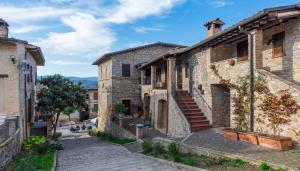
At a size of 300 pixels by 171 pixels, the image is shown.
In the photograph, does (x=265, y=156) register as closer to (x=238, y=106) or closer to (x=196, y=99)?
(x=238, y=106)

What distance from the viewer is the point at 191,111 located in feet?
56.4

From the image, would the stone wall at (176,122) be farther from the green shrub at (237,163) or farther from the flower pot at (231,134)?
the green shrub at (237,163)

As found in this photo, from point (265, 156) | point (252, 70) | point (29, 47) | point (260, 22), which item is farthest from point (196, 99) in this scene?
point (29, 47)

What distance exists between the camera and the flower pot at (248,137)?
1118 cm

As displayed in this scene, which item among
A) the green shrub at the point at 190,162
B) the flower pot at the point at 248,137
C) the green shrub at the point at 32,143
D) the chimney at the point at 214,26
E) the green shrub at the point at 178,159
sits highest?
the chimney at the point at 214,26

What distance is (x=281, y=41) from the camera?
12438 mm

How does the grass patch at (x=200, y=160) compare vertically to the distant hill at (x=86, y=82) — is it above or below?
below

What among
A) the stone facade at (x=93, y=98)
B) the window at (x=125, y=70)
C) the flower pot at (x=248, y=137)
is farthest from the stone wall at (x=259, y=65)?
the stone facade at (x=93, y=98)

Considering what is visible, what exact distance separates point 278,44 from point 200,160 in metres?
6.93

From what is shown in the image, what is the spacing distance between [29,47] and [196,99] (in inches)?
435

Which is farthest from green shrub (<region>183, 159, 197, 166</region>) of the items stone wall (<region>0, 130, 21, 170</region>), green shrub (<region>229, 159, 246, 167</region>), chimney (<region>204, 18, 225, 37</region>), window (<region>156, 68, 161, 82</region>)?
window (<region>156, 68, 161, 82</region>)

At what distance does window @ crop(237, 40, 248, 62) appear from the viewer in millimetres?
15213

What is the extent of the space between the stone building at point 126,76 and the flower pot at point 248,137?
54.6ft

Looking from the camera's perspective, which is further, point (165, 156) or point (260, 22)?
point (260, 22)
